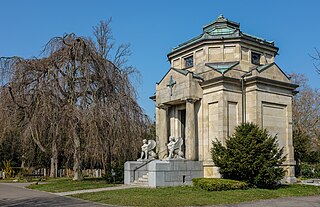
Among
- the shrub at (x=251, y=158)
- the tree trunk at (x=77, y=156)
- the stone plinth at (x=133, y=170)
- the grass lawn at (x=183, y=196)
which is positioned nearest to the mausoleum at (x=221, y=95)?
the shrub at (x=251, y=158)

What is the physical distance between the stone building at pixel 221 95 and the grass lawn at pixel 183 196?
14.7ft

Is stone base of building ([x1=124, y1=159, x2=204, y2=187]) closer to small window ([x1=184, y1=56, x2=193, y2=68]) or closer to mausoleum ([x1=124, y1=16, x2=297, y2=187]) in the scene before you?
mausoleum ([x1=124, y1=16, x2=297, y2=187])

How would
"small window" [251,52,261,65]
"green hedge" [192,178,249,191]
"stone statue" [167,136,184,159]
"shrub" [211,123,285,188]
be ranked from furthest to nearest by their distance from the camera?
"small window" [251,52,261,65] → "stone statue" [167,136,184,159] → "shrub" [211,123,285,188] → "green hedge" [192,178,249,191]

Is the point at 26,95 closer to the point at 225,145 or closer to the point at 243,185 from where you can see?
the point at 225,145

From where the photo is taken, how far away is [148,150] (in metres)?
23.7

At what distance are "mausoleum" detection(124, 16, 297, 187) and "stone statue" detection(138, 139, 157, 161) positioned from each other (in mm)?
1821

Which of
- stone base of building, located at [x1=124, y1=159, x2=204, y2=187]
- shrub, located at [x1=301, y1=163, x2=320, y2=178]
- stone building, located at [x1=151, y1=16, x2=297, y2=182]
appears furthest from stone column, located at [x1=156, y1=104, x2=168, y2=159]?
shrub, located at [x1=301, y1=163, x2=320, y2=178]

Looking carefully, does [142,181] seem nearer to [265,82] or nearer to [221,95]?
[221,95]

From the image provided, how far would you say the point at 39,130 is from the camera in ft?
69.0

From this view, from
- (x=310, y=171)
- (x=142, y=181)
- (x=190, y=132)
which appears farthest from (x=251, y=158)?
(x=310, y=171)

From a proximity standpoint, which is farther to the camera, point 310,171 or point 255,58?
point 310,171

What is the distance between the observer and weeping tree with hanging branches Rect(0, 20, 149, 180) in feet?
68.6

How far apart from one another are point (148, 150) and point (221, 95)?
5.92m

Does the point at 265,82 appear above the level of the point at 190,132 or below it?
above
